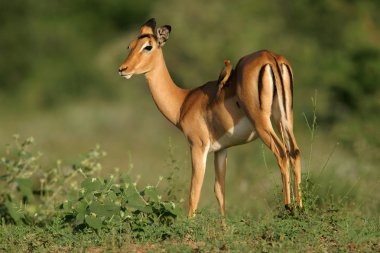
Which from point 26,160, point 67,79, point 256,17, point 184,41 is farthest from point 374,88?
point 67,79

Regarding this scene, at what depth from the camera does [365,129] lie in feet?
45.5

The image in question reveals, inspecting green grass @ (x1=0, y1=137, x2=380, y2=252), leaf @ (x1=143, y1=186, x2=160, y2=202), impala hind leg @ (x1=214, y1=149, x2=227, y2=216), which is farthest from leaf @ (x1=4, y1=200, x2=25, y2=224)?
impala hind leg @ (x1=214, y1=149, x2=227, y2=216)

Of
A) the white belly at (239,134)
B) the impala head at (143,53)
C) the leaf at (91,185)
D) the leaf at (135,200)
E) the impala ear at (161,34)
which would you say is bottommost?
the leaf at (135,200)

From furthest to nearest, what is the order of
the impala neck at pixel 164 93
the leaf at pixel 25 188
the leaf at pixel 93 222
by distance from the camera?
the leaf at pixel 25 188 < the impala neck at pixel 164 93 < the leaf at pixel 93 222

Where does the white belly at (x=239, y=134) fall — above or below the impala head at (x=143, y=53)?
below

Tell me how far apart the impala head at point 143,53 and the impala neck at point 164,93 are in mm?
83

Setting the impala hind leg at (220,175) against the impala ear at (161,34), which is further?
the impala ear at (161,34)

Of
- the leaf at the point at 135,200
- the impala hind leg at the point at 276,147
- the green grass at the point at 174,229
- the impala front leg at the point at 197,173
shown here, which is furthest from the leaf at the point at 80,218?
the impala hind leg at the point at 276,147

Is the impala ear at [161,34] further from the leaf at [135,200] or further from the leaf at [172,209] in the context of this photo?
the leaf at [172,209]

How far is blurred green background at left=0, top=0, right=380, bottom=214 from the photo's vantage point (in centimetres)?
1275

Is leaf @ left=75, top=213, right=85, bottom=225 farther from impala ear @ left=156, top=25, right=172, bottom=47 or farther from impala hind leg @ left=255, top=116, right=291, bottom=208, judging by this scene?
impala ear @ left=156, top=25, right=172, bottom=47

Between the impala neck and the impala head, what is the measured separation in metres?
0.08

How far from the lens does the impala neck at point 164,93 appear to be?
830 centimetres

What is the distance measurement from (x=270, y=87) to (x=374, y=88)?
10.5 metres
